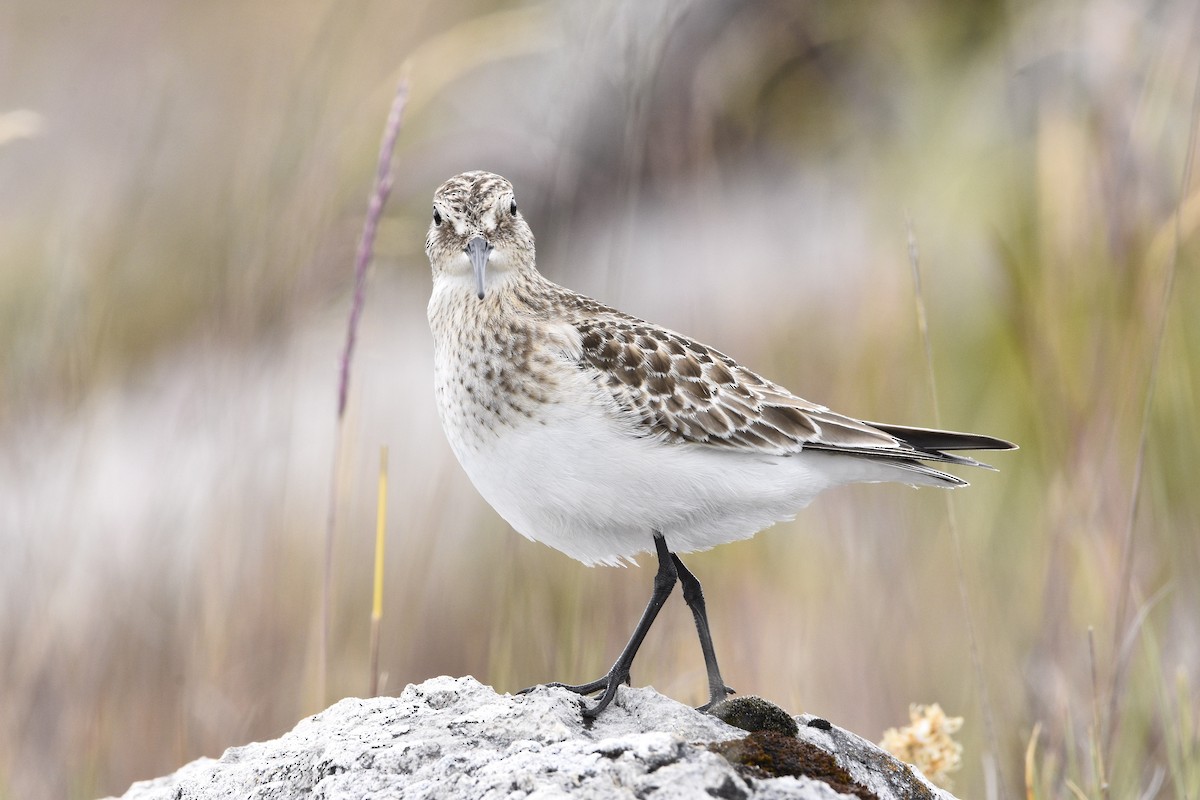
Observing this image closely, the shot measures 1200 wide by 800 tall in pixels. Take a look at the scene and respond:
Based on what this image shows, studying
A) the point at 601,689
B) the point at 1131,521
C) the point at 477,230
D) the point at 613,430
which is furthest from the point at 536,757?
the point at 1131,521

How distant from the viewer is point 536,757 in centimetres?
247

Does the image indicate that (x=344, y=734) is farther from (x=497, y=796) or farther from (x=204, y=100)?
(x=204, y=100)

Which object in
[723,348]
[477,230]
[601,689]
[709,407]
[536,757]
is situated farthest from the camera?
[723,348]

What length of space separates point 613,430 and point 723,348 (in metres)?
3.62

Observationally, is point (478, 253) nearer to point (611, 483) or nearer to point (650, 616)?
point (611, 483)

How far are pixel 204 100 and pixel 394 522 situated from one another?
20.3 ft

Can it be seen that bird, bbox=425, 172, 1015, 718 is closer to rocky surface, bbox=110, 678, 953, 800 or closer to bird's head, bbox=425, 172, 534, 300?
bird's head, bbox=425, 172, 534, 300

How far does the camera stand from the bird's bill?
3.46 m

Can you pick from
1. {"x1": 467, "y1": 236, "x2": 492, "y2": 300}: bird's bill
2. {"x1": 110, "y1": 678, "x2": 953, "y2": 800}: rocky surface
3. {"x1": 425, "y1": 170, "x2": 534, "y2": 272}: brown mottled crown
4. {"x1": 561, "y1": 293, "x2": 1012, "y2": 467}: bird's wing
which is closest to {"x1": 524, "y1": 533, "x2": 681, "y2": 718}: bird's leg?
{"x1": 110, "y1": 678, "x2": 953, "y2": 800}: rocky surface

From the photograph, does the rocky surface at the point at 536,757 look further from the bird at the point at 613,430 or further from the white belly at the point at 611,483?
the white belly at the point at 611,483

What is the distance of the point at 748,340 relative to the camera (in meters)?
7.24

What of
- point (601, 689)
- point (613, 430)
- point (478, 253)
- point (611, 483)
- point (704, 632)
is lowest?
point (601, 689)

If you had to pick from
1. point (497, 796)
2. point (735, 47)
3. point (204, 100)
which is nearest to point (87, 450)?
point (497, 796)

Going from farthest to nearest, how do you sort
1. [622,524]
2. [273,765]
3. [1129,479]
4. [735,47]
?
[735,47] → [1129,479] → [622,524] → [273,765]
